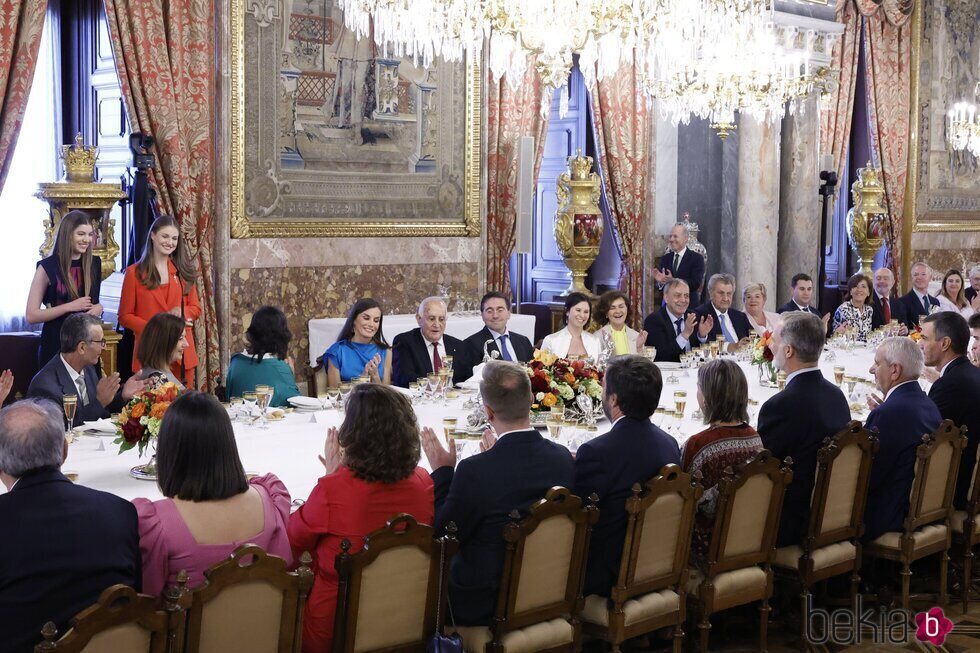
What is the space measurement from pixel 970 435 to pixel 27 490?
428cm

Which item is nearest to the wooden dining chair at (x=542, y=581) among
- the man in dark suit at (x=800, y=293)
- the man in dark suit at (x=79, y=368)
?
the man in dark suit at (x=79, y=368)

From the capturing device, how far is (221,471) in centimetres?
329

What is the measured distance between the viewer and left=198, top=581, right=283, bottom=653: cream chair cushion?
2943 mm

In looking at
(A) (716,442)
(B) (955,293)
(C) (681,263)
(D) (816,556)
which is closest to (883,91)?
(B) (955,293)

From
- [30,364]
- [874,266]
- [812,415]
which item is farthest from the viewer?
[874,266]

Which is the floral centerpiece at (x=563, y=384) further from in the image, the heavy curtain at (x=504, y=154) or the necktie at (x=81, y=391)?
the heavy curtain at (x=504, y=154)

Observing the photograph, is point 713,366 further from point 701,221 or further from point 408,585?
point 701,221

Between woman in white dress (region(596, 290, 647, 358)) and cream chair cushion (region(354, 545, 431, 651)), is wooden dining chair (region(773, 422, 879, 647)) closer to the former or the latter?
cream chair cushion (region(354, 545, 431, 651))

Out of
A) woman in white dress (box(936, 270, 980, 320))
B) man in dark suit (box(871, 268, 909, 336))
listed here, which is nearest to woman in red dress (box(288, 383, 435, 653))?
man in dark suit (box(871, 268, 909, 336))

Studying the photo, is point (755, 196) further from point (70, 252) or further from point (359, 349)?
point (70, 252)

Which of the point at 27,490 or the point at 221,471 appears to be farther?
the point at 221,471

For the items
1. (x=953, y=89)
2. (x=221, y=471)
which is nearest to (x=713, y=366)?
(x=221, y=471)

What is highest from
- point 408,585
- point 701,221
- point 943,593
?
point 701,221

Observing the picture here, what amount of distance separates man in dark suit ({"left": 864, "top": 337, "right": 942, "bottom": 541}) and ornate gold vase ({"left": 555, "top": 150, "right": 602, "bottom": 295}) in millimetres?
5867
